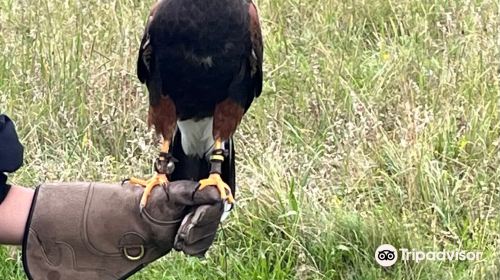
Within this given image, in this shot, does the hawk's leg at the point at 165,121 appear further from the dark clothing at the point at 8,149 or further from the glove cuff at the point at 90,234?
the dark clothing at the point at 8,149

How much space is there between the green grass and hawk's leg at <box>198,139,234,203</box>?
51 centimetres

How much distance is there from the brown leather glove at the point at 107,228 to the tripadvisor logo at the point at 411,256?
1.00 m

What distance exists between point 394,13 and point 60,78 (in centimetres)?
182

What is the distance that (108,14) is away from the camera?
16.6ft

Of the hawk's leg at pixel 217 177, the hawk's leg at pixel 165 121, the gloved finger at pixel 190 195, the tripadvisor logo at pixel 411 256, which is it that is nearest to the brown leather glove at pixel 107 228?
the gloved finger at pixel 190 195

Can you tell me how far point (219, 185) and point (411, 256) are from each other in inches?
35.4

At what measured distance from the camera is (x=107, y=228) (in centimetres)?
250

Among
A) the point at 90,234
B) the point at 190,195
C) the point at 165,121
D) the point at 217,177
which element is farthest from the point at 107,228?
the point at 165,121

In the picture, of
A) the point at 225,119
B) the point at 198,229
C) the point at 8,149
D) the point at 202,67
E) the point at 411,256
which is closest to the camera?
the point at 8,149

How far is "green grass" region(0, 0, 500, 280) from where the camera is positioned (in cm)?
340

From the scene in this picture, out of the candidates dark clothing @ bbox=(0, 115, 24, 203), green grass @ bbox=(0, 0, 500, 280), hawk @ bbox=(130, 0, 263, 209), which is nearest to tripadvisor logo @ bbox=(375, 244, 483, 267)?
green grass @ bbox=(0, 0, 500, 280)

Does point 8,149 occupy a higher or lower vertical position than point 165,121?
higher

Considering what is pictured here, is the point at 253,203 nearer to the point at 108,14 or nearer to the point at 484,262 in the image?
the point at 484,262

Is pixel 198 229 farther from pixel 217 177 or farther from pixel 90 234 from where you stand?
pixel 217 177
